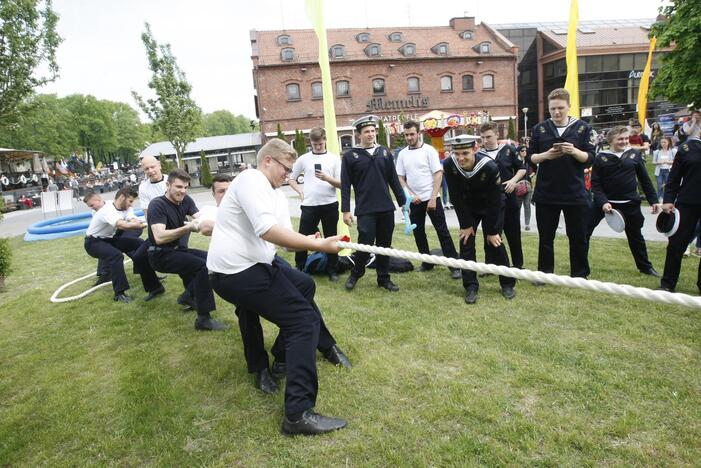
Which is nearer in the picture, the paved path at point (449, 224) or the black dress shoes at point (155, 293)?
the black dress shoes at point (155, 293)

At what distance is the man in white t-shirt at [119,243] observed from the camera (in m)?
6.41

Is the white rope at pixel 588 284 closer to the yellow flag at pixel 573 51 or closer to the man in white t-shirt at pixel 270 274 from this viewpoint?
the man in white t-shirt at pixel 270 274

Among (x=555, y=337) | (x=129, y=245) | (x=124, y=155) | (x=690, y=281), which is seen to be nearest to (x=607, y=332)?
(x=555, y=337)

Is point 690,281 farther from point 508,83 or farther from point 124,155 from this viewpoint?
point 124,155

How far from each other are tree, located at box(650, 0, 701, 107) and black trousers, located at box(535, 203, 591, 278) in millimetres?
19761

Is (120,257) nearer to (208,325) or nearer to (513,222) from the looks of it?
(208,325)

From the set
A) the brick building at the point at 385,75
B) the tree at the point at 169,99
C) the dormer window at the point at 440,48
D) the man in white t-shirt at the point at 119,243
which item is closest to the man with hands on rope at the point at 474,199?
the man in white t-shirt at the point at 119,243

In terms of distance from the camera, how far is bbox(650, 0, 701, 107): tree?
1944 centimetres

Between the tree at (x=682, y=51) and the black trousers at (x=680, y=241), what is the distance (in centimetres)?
1953

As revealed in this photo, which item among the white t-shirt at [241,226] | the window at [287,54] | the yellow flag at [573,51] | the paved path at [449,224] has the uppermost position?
the window at [287,54]

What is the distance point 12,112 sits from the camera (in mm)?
10258

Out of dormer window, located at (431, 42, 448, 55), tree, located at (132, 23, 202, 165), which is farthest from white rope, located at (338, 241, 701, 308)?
dormer window, located at (431, 42, 448, 55)

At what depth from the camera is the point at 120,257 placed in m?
6.52

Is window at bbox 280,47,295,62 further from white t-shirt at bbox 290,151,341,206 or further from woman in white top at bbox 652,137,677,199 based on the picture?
white t-shirt at bbox 290,151,341,206
